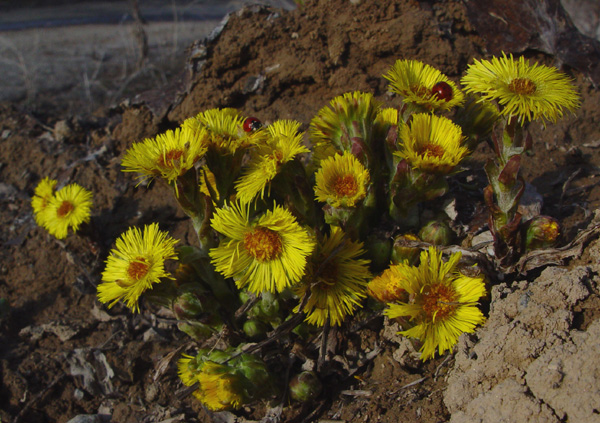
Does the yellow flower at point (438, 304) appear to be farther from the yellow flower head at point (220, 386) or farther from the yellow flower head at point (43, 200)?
the yellow flower head at point (43, 200)

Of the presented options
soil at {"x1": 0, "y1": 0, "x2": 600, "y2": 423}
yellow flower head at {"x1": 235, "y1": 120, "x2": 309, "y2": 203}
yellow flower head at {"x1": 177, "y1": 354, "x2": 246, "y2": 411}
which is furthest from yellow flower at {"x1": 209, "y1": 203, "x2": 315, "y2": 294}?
soil at {"x1": 0, "y1": 0, "x2": 600, "y2": 423}

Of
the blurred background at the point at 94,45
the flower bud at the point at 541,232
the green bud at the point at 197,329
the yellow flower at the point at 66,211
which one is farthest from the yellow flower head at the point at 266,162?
the blurred background at the point at 94,45

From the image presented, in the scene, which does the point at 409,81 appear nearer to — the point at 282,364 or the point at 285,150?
the point at 285,150

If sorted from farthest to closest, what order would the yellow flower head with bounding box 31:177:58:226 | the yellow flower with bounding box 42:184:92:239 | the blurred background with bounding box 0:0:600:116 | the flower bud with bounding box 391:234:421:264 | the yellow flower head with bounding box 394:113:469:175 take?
the blurred background with bounding box 0:0:600:116 → the yellow flower head with bounding box 31:177:58:226 → the yellow flower with bounding box 42:184:92:239 → the flower bud with bounding box 391:234:421:264 → the yellow flower head with bounding box 394:113:469:175

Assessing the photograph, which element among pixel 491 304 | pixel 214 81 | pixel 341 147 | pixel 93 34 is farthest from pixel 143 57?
pixel 491 304

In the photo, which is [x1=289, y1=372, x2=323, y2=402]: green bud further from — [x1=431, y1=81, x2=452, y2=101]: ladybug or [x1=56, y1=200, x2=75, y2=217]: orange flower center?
[x1=56, y1=200, x2=75, y2=217]: orange flower center

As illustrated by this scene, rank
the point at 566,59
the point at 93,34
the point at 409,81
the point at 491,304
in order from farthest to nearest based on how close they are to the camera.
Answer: the point at 93,34 < the point at 566,59 < the point at 409,81 < the point at 491,304
